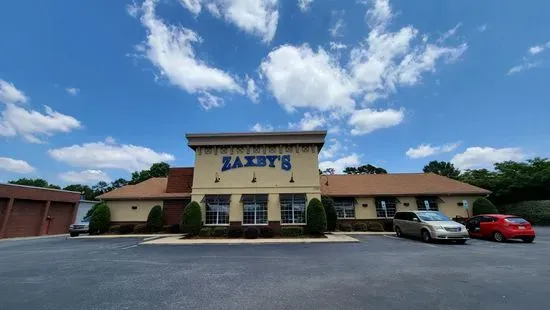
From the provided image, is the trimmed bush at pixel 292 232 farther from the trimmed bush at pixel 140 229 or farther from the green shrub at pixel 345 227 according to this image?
the trimmed bush at pixel 140 229

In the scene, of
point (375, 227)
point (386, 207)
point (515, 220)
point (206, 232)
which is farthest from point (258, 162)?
point (515, 220)

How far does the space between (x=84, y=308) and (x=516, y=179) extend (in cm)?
3526

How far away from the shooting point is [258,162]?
70.6 feet

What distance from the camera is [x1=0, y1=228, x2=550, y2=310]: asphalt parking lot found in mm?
5496

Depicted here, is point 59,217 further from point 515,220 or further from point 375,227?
point 515,220

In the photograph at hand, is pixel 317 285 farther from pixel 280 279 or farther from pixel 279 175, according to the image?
pixel 279 175

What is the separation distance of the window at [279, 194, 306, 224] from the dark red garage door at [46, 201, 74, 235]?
26498mm

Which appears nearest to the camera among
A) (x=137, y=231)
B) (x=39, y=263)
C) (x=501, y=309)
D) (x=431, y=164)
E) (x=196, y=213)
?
(x=501, y=309)

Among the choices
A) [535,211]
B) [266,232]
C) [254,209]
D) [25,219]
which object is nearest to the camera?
[266,232]

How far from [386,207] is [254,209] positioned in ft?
37.4

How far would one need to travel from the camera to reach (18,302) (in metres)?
5.80

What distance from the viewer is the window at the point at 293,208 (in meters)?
20.7

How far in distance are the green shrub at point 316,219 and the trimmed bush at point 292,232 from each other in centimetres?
58

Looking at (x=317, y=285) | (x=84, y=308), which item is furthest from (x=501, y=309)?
(x=84, y=308)
